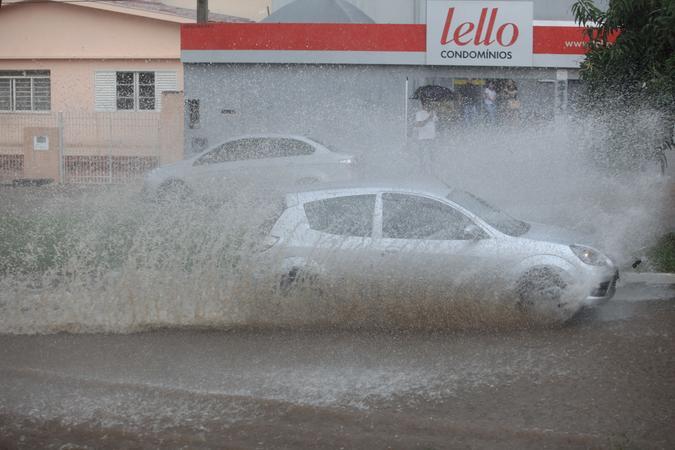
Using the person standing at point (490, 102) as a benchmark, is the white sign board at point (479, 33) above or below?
above

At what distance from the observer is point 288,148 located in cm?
1623

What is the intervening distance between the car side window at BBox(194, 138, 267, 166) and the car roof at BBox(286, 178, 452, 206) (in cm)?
696

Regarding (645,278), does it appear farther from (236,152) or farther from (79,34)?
(79,34)

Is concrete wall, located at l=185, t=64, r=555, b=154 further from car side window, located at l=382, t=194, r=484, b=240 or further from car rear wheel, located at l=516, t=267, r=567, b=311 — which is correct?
car rear wheel, located at l=516, t=267, r=567, b=311

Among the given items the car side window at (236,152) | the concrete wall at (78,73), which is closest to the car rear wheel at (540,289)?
the car side window at (236,152)

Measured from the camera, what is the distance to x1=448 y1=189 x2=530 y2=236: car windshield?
8949 mm

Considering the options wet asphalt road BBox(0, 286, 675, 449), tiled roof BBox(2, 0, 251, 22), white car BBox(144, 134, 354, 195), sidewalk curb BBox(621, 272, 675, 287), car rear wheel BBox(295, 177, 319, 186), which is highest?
tiled roof BBox(2, 0, 251, 22)

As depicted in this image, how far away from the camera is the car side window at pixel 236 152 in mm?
16234

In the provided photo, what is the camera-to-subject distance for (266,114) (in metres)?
19.8

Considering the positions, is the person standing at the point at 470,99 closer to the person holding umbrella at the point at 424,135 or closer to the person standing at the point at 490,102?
the person standing at the point at 490,102

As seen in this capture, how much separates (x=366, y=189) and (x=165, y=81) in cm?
1962

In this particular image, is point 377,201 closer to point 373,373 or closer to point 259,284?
point 259,284

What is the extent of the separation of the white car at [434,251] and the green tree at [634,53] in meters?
3.69

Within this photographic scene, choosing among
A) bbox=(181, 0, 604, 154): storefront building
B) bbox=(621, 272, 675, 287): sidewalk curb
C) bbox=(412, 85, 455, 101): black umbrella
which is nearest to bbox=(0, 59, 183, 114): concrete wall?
bbox=(181, 0, 604, 154): storefront building
